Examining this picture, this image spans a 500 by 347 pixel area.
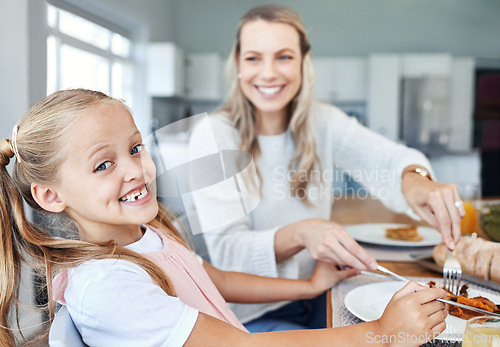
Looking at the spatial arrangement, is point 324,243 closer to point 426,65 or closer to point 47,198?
point 47,198

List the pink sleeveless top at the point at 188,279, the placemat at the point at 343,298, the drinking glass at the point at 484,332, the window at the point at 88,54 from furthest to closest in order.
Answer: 1. the window at the point at 88,54
2. the pink sleeveless top at the point at 188,279
3. the placemat at the point at 343,298
4. the drinking glass at the point at 484,332

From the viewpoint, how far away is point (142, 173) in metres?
0.56

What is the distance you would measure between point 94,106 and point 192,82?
4140 millimetres

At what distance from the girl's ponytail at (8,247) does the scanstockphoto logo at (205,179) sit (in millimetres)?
226

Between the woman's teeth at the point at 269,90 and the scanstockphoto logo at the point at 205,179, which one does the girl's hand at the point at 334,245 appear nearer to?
the scanstockphoto logo at the point at 205,179

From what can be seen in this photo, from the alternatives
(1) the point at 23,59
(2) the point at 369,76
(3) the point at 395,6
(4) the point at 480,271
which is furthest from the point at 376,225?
(3) the point at 395,6

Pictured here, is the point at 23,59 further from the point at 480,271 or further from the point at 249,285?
the point at 480,271

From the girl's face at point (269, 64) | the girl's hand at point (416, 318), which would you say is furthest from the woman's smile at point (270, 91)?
the girl's hand at point (416, 318)

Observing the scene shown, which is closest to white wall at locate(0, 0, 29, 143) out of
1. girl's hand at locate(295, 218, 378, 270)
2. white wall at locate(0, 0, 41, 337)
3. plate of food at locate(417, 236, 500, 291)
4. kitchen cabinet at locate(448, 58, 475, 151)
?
white wall at locate(0, 0, 41, 337)

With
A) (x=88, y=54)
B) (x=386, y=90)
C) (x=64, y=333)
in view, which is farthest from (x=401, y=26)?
(x=64, y=333)

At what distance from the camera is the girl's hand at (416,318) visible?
1.52 ft

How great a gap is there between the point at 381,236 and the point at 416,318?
55 cm

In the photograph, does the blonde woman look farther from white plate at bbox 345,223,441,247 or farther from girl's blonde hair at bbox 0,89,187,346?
girl's blonde hair at bbox 0,89,187,346

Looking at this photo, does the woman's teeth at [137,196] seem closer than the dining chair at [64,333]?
No
